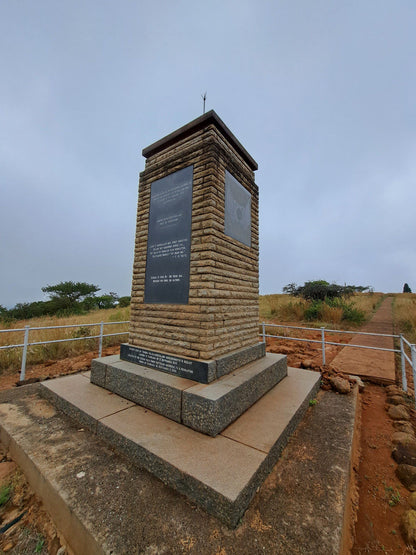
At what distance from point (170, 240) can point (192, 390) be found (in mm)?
2242

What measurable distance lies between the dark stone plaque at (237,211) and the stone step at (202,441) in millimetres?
2639

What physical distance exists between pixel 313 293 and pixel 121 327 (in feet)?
45.6

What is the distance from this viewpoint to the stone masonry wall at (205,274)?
3203 mm

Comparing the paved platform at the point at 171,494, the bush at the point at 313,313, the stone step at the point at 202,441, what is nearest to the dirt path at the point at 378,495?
the paved platform at the point at 171,494

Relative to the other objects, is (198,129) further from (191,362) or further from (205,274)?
(191,362)

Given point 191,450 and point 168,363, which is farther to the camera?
point 168,363

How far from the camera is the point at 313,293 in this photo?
1727cm

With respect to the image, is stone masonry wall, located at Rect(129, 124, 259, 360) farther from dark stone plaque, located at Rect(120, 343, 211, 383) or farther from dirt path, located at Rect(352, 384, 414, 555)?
dirt path, located at Rect(352, 384, 414, 555)

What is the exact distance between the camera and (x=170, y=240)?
3701 millimetres

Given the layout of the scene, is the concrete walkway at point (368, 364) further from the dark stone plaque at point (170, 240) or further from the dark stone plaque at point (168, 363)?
the dark stone plaque at point (170, 240)

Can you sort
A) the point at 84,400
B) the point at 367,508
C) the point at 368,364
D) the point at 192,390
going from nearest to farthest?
the point at 367,508, the point at 192,390, the point at 84,400, the point at 368,364

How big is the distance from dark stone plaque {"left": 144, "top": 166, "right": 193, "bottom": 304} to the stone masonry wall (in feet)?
0.37

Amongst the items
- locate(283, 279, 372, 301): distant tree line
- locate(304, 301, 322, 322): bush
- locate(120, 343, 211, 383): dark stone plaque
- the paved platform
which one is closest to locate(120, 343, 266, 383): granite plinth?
locate(120, 343, 211, 383): dark stone plaque

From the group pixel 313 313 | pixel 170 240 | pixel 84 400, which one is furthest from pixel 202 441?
pixel 313 313
